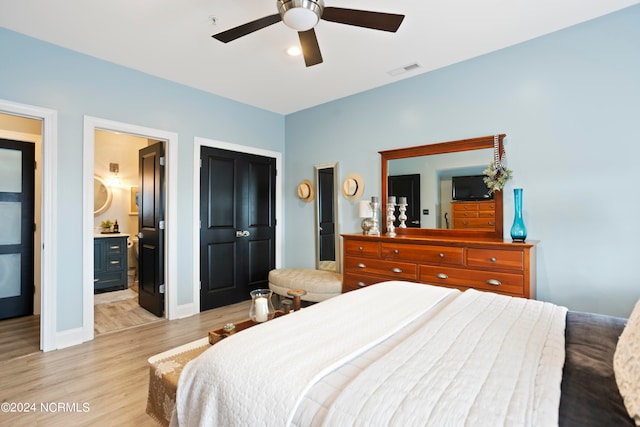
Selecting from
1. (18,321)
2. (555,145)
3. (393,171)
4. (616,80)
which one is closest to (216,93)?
(393,171)

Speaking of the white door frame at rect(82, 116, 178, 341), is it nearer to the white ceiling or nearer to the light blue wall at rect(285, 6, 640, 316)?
the white ceiling

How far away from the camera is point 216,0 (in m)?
2.24

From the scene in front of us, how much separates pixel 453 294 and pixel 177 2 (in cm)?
276

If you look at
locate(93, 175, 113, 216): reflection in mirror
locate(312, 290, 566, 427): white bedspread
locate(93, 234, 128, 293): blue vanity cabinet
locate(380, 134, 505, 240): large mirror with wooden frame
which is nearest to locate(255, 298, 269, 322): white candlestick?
locate(312, 290, 566, 427): white bedspread

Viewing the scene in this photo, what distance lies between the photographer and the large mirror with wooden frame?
9.89 ft

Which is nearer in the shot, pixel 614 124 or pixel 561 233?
pixel 614 124

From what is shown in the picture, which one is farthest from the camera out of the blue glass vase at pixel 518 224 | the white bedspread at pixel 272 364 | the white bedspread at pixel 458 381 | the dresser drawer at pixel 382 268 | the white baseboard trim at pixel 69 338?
the dresser drawer at pixel 382 268

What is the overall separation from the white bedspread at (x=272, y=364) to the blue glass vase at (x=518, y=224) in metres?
1.69

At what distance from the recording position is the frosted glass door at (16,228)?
3502 mm

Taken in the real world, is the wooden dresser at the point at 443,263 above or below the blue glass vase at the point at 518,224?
below

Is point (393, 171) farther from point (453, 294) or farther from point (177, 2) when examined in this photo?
point (177, 2)

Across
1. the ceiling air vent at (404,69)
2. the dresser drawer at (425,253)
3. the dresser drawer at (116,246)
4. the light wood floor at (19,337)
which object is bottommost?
the light wood floor at (19,337)

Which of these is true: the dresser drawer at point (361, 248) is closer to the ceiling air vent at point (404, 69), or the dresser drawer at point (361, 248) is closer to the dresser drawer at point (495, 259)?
the dresser drawer at point (495, 259)

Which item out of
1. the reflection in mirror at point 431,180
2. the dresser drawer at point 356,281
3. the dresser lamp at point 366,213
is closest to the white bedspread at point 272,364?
the dresser drawer at point 356,281
